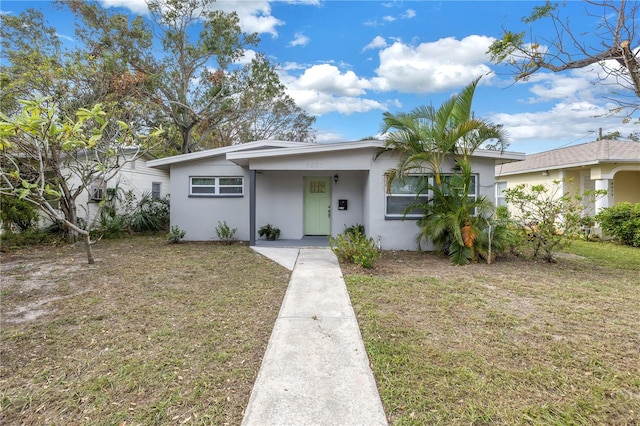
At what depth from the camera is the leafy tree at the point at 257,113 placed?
1700cm

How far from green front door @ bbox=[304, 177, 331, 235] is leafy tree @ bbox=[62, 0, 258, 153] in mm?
9052

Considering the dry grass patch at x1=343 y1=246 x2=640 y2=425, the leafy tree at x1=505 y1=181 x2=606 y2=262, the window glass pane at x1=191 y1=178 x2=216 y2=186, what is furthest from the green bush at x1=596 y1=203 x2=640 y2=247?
the window glass pane at x1=191 y1=178 x2=216 y2=186

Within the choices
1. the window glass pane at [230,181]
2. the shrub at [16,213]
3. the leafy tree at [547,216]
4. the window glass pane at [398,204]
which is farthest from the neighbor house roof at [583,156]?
the shrub at [16,213]

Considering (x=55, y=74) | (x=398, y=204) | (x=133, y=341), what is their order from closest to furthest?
(x=133, y=341), (x=55, y=74), (x=398, y=204)

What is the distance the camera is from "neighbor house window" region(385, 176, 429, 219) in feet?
27.4

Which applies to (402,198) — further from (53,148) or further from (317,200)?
(53,148)

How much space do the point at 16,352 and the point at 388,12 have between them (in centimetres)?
1068

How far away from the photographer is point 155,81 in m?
14.1

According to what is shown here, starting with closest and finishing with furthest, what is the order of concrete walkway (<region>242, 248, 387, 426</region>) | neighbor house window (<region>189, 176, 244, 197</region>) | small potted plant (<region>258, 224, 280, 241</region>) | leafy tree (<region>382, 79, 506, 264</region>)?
concrete walkway (<region>242, 248, 387, 426</region>)
leafy tree (<region>382, 79, 506, 264</region>)
small potted plant (<region>258, 224, 280, 241</region>)
neighbor house window (<region>189, 176, 244, 197</region>)

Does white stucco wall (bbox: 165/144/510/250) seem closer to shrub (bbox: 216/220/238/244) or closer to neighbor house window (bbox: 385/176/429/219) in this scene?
shrub (bbox: 216/220/238/244)

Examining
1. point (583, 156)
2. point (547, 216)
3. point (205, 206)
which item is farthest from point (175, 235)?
point (583, 156)

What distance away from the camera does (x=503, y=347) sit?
10.1ft

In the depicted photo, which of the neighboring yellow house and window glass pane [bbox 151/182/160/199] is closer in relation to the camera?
the neighboring yellow house

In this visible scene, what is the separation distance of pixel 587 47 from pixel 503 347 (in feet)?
14.9
